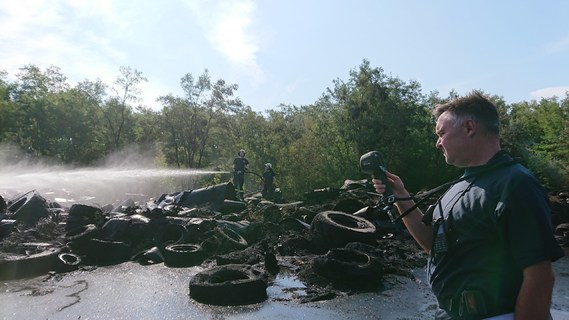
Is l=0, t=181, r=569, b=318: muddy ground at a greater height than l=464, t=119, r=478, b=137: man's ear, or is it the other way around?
l=464, t=119, r=478, b=137: man's ear

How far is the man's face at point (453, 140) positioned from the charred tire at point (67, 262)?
9.47 metres

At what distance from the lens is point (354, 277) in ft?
26.4

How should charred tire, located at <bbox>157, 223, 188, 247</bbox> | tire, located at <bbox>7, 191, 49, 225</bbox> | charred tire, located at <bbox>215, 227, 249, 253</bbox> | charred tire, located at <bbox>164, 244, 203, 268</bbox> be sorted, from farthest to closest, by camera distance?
tire, located at <bbox>7, 191, 49, 225</bbox> < charred tire, located at <bbox>157, 223, 188, 247</bbox> < charred tire, located at <bbox>215, 227, 249, 253</bbox> < charred tire, located at <bbox>164, 244, 203, 268</bbox>

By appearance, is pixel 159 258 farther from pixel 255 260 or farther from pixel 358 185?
pixel 358 185

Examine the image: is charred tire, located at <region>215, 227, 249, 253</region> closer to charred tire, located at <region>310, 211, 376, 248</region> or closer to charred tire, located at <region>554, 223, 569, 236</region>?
charred tire, located at <region>310, 211, 376, 248</region>

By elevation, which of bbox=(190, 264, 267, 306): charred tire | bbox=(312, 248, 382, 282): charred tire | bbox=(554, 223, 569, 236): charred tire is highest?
bbox=(554, 223, 569, 236): charred tire

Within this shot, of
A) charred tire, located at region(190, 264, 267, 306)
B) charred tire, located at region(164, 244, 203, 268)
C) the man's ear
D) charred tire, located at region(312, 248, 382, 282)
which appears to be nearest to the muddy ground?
charred tire, located at region(312, 248, 382, 282)

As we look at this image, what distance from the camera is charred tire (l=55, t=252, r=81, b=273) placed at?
936 centimetres

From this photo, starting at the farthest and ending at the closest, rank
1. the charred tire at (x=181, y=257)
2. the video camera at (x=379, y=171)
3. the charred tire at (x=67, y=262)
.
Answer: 1. the charred tire at (x=181, y=257)
2. the charred tire at (x=67, y=262)
3. the video camera at (x=379, y=171)

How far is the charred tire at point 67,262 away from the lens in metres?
9.36

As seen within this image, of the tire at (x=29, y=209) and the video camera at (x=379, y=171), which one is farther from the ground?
the video camera at (x=379, y=171)

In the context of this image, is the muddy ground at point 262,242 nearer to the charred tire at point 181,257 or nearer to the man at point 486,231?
the charred tire at point 181,257

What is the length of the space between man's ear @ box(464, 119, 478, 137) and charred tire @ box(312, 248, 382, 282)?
6.41 metres

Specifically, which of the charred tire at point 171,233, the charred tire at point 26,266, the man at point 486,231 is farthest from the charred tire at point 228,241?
the man at point 486,231
